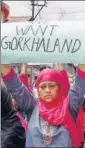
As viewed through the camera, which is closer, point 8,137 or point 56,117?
point 56,117

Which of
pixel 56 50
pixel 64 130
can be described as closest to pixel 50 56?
pixel 56 50

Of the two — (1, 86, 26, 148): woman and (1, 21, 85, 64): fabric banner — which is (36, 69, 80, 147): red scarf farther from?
(1, 86, 26, 148): woman

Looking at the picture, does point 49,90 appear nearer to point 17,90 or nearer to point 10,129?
point 17,90

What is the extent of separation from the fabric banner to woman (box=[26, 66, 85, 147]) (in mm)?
126

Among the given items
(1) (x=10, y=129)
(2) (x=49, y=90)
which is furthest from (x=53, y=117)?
(1) (x=10, y=129)

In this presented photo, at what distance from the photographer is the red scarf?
A: 9.82 ft

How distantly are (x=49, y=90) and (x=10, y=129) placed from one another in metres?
0.48

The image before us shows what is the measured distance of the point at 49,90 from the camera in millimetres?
2982

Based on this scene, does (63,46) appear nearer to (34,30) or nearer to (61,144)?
(34,30)

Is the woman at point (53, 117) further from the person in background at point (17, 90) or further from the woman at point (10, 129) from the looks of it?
the woman at point (10, 129)

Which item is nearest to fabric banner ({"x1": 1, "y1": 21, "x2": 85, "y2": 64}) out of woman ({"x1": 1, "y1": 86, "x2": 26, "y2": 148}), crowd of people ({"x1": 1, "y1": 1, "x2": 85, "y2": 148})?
crowd of people ({"x1": 1, "y1": 1, "x2": 85, "y2": 148})

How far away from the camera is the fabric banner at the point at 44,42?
305 centimetres

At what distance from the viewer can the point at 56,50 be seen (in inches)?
122

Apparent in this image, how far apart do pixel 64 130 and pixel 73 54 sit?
0.50 metres
